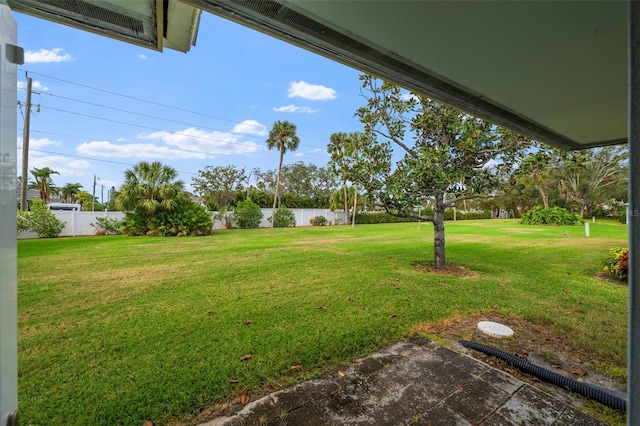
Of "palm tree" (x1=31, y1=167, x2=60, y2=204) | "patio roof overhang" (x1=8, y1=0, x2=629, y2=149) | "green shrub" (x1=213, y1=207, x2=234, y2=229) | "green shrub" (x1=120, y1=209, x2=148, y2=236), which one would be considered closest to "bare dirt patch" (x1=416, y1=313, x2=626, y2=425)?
"patio roof overhang" (x1=8, y1=0, x2=629, y2=149)

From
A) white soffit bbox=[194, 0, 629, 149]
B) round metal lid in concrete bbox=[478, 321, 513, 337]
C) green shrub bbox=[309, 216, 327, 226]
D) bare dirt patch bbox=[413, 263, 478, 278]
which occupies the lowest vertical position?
round metal lid in concrete bbox=[478, 321, 513, 337]

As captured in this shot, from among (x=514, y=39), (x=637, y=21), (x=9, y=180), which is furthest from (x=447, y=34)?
(x=9, y=180)

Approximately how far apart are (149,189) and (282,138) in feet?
31.9

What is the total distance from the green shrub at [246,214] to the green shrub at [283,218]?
1818 millimetres

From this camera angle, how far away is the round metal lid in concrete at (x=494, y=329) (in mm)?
2969

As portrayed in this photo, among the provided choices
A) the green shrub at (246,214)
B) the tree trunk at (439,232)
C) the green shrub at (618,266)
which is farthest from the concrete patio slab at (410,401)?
the green shrub at (246,214)

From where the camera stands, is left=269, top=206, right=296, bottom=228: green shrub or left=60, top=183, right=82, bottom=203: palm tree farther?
left=60, top=183, right=82, bottom=203: palm tree

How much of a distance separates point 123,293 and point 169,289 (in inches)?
25.0

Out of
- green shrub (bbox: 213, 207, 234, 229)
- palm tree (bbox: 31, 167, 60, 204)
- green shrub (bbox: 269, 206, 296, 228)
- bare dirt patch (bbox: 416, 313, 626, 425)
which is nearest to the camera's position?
bare dirt patch (bbox: 416, 313, 626, 425)

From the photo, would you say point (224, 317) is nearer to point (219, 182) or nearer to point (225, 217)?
point (225, 217)

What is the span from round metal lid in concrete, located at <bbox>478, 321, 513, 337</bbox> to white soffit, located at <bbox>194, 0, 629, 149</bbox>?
2.33m

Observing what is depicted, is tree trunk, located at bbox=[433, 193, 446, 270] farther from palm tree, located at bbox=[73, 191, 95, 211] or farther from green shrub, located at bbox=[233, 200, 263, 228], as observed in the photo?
palm tree, located at bbox=[73, 191, 95, 211]

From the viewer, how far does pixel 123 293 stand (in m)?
4.27

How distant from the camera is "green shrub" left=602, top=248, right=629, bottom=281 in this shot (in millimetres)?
5143
